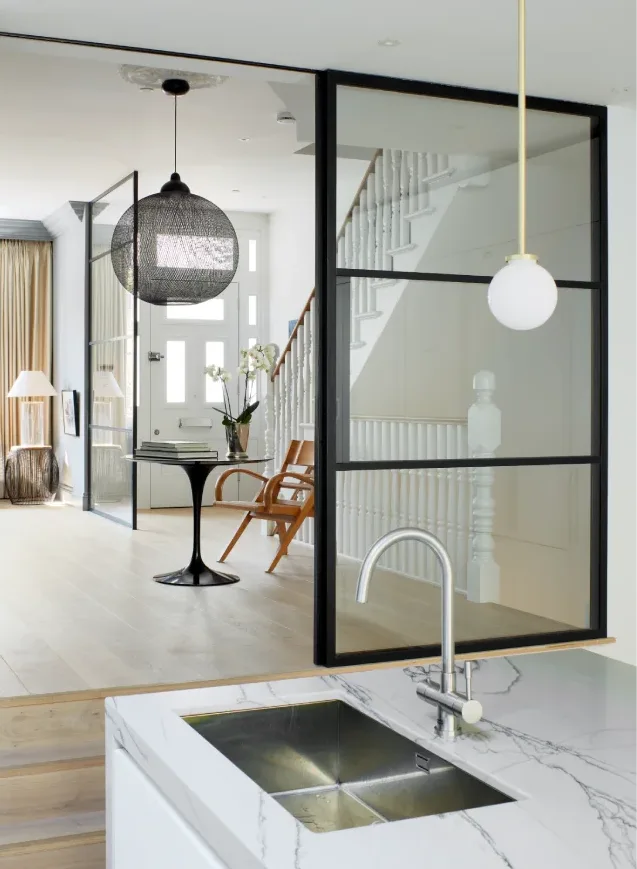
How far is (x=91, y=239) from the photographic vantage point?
9.17m

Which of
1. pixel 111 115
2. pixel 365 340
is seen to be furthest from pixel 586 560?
pixel 111 115

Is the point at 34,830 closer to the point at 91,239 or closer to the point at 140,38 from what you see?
the point at 140,38

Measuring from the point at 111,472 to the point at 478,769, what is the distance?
7.46 meters

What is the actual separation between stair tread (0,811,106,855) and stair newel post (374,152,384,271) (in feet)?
7.73

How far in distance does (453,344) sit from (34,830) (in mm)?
2468

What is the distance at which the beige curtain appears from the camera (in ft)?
33.4

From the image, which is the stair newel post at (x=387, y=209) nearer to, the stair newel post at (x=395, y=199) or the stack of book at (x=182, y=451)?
the stair newel post at (x=395, y=199)

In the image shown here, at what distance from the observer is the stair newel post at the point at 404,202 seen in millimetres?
4250

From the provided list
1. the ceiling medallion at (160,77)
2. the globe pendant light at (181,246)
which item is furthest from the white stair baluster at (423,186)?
the globe pendant light at (181,246)

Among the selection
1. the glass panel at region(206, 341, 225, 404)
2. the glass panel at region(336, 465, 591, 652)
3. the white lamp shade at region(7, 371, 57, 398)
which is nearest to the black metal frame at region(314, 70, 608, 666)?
the glass panel at region(336, 465, 591, 652)

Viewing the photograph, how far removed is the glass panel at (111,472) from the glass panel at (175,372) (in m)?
0.85

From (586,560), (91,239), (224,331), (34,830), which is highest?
(91,239)

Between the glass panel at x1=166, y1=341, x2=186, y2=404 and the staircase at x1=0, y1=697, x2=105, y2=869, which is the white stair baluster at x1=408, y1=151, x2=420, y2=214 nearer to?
the staircase at x1=0, y1=697, x2=105, y2=869

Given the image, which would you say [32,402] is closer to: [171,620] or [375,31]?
[171,620]
